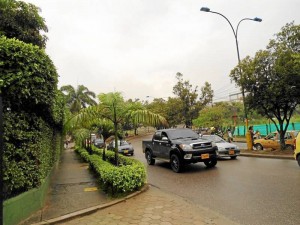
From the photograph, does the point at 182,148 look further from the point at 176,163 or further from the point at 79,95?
the point at 79,95

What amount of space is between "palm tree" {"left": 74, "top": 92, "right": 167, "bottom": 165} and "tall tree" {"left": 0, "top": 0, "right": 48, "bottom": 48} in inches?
304

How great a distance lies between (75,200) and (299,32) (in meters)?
13.9

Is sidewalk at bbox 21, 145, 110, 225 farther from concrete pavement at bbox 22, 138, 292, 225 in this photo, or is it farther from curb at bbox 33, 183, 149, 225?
curb at bbox 33, 183, 149, 225

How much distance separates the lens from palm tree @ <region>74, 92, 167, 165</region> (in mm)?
9680

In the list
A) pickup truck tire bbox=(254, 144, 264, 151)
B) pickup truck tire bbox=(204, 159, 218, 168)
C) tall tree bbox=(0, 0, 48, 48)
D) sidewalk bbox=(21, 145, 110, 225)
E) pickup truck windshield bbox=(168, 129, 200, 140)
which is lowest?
sidewalk bbox=(21, 145, 110, 225)

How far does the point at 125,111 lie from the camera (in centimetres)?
991

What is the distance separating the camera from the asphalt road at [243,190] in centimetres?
572

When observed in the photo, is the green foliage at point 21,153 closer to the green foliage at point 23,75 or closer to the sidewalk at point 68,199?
the green foliage at point 23,75

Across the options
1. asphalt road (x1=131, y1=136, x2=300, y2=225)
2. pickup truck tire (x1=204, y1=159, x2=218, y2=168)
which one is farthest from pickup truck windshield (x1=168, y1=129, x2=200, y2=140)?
asphalt road (x1=131, y1=136, x2=300, y2=225)

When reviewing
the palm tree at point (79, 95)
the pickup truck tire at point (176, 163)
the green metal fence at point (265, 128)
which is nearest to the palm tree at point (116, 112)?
the pickup truck tire at point (176, 163)

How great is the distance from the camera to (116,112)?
989 cm

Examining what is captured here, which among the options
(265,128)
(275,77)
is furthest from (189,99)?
(275,77)

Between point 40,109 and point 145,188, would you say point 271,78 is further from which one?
point 40,109

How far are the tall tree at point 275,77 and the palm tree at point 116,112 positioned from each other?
825 cm
